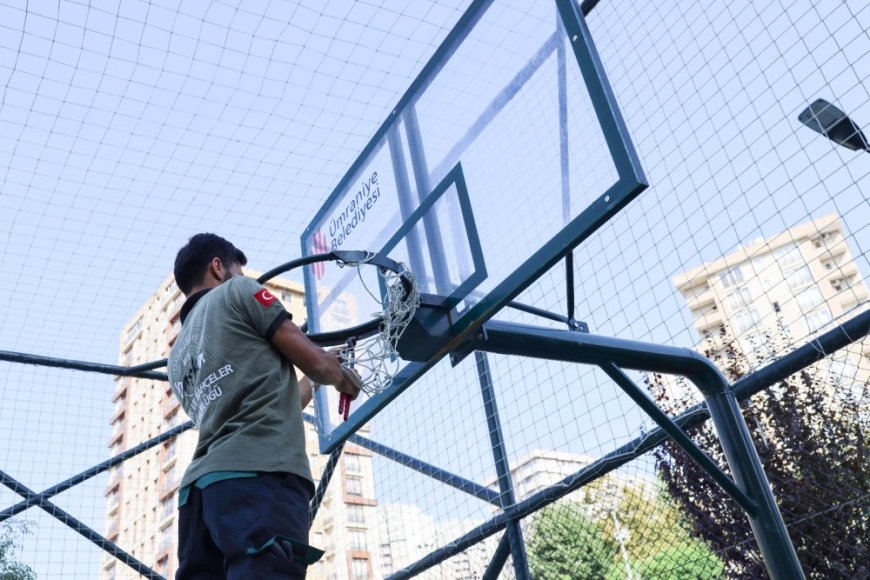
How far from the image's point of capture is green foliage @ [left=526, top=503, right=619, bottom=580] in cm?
553

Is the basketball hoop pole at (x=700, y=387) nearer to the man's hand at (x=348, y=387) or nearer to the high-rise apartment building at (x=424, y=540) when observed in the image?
the man's hand at (x=348, y=387)

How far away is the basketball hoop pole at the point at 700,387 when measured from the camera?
2.76 meters

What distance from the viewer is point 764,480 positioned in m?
2.90

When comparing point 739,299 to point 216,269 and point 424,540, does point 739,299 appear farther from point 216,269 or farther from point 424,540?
point 216,269

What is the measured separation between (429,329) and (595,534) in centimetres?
397

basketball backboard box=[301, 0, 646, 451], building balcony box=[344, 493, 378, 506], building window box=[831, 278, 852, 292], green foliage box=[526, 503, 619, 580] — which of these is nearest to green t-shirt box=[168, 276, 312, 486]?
basketball backboard box=[301, 0, 646, 451]

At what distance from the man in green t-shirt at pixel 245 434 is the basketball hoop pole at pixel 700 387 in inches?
38.9

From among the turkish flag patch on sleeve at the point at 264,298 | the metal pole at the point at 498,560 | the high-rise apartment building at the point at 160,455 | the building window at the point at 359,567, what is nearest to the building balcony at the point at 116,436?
the high-rise apartment building at the point at 160,455

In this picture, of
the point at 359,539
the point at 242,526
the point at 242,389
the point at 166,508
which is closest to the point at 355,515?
the point at 359,539

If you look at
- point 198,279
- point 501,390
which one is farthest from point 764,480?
point 198,279

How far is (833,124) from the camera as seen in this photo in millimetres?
3086

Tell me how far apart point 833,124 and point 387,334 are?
6.05 feet

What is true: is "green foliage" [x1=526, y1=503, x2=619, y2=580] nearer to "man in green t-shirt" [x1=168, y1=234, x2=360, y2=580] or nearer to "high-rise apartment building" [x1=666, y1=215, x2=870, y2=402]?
"high-rise apartment building" [x1=666, y1=215, x2=870, y2=402]

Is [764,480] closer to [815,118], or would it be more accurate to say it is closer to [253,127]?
[815,118]
